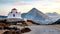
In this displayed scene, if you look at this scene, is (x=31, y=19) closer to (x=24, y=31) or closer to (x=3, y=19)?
(x=3, y=19)

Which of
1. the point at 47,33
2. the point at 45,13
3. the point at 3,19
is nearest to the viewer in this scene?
the point at 47,33

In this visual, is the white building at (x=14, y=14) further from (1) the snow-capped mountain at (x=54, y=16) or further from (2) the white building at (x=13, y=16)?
(1) the snow-capped mountain at (x=54, y=16)

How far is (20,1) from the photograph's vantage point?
8.70 feet

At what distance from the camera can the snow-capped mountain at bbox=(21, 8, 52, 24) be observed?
7.89ft

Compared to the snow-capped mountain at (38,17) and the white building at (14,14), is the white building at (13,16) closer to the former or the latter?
the white building at (14,14)

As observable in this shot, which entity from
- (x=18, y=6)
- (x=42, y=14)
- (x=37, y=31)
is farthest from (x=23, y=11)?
(x=37, y=31)

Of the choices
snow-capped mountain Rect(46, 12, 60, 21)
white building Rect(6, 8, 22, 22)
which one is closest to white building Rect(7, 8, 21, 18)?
white building Rect(6, 8, 22, 22)

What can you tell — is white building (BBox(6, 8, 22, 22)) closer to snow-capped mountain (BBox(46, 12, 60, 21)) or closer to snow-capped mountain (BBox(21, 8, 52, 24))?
snow-capped mountain (BBox(21, 8, 52, 24))

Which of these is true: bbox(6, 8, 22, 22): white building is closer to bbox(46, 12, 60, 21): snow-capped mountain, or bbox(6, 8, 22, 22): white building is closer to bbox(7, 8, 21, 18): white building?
bbox(7, 8, 21, 18): white building

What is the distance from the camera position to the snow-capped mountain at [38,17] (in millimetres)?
2406

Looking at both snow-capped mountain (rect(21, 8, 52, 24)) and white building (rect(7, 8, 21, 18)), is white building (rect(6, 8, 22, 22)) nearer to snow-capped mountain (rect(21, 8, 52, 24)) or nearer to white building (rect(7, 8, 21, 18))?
white building (rect(7, 8, 21, 18))

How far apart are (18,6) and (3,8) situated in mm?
Result: 234

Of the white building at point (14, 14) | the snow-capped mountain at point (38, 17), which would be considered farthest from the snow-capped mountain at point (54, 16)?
the white building at point (14, 14)

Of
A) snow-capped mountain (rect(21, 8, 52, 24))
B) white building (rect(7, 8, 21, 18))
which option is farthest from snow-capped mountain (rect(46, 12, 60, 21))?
white building (rect(7, 8, 21, 18))
